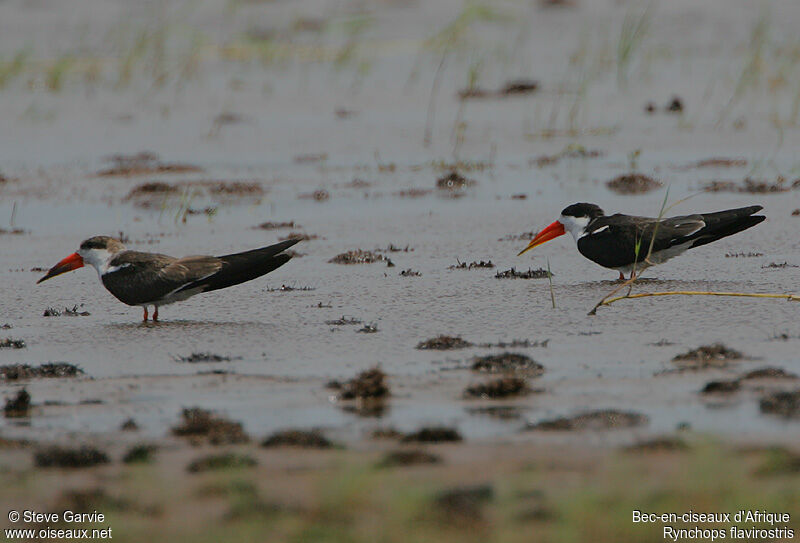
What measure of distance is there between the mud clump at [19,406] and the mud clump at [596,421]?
1.95 metres

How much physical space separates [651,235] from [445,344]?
1909mm

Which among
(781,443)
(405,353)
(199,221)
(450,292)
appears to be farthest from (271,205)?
(781,443)

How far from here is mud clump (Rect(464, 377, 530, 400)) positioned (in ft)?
16.1

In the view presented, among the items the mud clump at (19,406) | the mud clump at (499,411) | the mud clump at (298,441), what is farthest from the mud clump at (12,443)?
the mud clump at (499,411)

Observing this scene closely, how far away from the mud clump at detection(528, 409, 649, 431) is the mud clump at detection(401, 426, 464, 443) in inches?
11.7

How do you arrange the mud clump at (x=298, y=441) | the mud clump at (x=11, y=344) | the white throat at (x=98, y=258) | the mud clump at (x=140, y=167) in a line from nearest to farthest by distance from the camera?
1. the mud clump at (x=298, y=441)
2. the mud clump at (x=11, y=344)
3. the white throat at (x=98, y=258)
4. the mud clump at (x=140, y=167)

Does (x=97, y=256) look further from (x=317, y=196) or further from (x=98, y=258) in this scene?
(x=317, y=196)

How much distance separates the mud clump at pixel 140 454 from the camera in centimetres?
429

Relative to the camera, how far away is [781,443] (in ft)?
13.8

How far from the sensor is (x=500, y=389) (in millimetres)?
4914

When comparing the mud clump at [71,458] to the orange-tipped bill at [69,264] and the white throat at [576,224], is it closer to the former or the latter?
the orange-tipped bill at [69,264]

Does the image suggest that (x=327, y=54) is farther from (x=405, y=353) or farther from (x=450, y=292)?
(x=405, y=353)

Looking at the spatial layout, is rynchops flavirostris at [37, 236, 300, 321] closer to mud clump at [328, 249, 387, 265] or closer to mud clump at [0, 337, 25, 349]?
mud clump at [0, 337, 25, 349]

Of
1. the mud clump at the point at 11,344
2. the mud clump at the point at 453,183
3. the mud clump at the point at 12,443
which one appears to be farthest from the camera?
the mud clump at the point at 453,183
